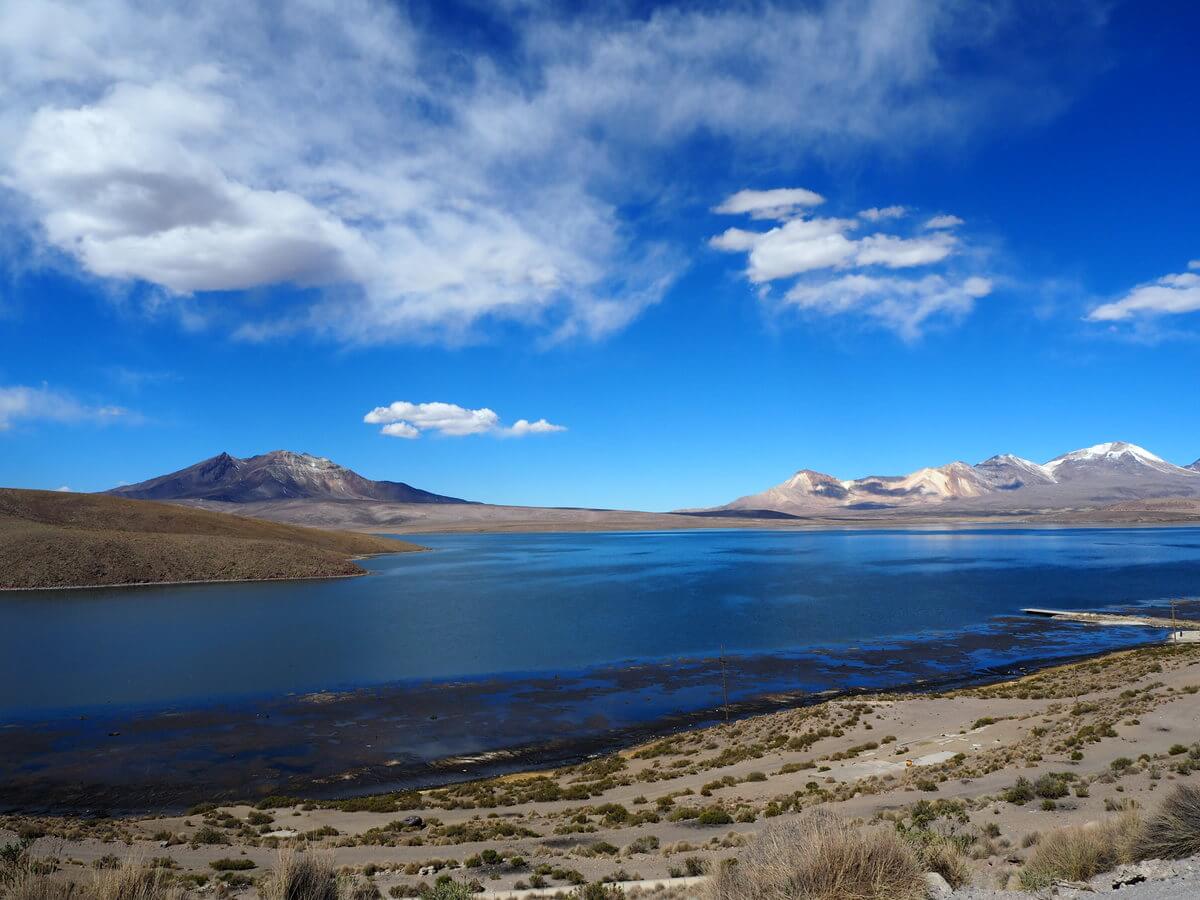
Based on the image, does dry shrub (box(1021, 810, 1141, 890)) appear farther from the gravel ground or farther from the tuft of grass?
the tuft of grass

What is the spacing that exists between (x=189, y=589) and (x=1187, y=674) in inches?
3290

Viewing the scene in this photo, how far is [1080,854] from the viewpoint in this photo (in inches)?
347

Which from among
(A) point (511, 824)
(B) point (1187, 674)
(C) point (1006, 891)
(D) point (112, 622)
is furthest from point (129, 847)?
(D) point (112, 622)

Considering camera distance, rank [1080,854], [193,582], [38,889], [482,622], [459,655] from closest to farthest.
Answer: [38,889], [1080,854], [459,655], [482,622], [193,582]

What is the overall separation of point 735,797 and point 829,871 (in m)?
11.0

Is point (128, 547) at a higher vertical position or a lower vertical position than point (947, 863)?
higher

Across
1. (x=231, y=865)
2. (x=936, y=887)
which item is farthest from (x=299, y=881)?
(x=936, y=887)

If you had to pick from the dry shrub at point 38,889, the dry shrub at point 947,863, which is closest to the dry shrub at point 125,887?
the dry shrub at point 38,889

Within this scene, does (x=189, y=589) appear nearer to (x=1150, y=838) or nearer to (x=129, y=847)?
(x=129, y=847)

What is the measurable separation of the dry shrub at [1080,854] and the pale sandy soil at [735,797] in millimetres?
502

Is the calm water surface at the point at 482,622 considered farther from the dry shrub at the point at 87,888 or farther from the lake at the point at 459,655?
the dry shrub at the point at 87,888

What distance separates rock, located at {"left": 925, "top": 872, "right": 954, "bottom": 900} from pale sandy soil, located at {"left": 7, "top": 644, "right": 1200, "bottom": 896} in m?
0.78

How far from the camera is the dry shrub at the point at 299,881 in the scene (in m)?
8.30

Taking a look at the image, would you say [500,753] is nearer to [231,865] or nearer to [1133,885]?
[231,865]
